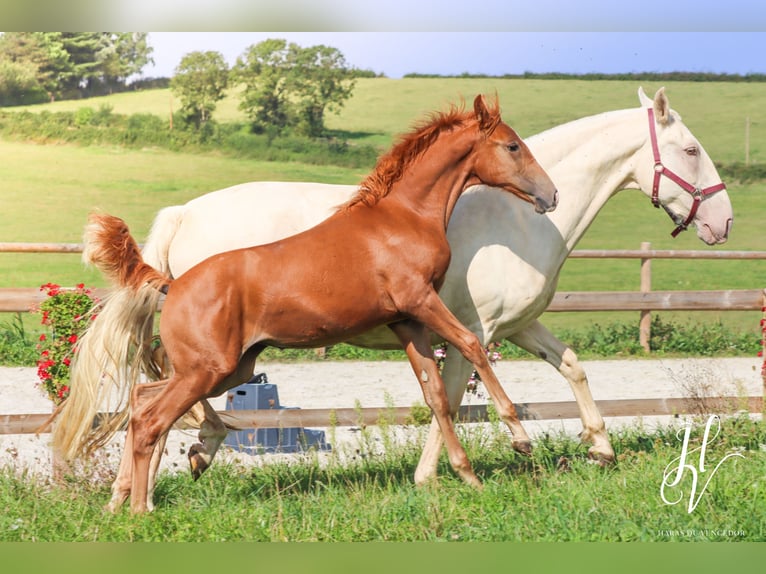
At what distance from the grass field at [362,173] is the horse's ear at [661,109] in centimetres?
1362

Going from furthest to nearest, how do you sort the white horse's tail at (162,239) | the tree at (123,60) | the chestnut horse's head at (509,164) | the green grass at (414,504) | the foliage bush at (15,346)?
the tree at (123,60)
the foliage bush at (15,346)
the white horse's tail at (162,239)
the chestnut horse's head at (509,164)
the green grass at (414,504)

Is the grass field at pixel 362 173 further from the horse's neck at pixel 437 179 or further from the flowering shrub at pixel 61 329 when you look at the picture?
the horse's neck at pixel 437 179

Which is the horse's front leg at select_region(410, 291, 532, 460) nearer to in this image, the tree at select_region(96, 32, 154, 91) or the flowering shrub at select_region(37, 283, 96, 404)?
the flowering shrub at select_region(37, 283, 96, 404)

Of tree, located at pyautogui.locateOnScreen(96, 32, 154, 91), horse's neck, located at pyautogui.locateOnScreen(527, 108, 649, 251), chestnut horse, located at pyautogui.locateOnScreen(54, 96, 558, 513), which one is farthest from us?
tree, located at pyautogui.locateOnScreen(96, 32, 154, 91)

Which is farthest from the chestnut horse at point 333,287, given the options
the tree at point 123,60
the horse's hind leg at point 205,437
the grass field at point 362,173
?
the tree at point 123,60

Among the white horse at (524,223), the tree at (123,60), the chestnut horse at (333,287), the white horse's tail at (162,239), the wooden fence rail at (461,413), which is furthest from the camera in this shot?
the tree at (123,60)

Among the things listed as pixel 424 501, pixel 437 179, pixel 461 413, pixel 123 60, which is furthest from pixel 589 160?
pixel 123 60

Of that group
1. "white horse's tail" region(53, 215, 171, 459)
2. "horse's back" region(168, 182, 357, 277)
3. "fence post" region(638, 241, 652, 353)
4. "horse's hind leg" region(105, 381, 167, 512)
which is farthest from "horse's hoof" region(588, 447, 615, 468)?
"fence post" region(638, 241, 652, 353)

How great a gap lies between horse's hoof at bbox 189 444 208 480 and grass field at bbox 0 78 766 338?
13960mm

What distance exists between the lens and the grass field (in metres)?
19.2

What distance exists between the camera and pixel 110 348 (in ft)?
15.4

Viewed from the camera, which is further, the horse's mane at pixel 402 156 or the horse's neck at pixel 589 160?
the horse's neck at pixel 589 160

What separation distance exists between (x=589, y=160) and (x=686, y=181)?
1.84 ft

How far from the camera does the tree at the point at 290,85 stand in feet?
70.7
